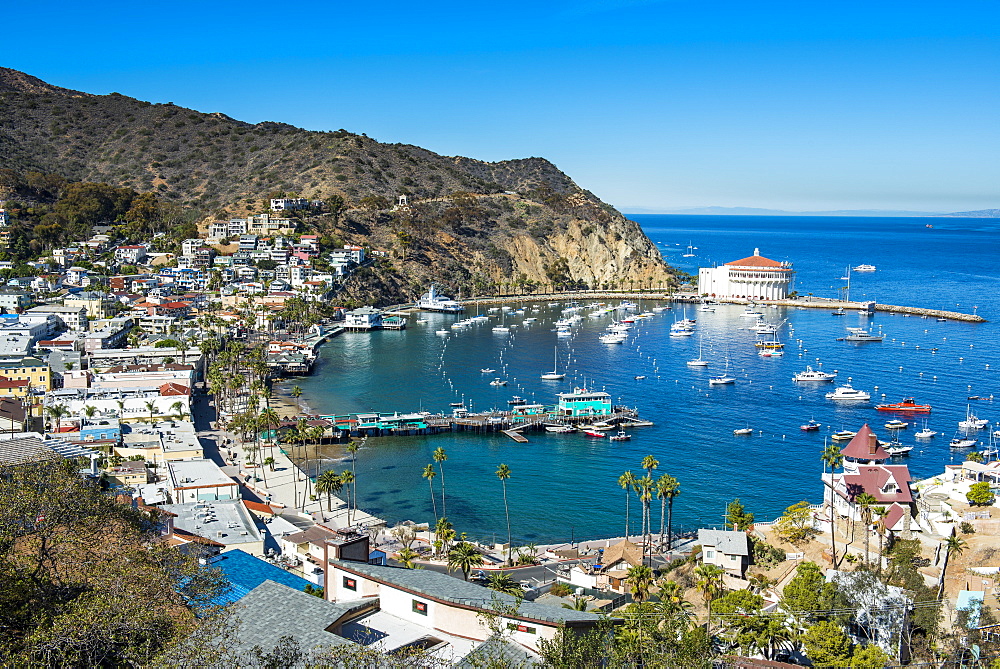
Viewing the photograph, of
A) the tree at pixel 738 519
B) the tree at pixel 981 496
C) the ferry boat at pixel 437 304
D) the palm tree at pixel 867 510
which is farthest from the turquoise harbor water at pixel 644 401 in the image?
the palm tree at pixel 867 510

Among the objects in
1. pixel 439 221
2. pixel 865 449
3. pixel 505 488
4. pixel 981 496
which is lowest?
pixel 505 488

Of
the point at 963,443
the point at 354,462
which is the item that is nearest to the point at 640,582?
the point at 354,462

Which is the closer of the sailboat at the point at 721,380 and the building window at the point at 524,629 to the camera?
the building window at the point at 524,629

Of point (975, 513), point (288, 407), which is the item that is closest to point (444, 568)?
point (975, 513)

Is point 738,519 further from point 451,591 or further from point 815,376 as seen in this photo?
point 815,376

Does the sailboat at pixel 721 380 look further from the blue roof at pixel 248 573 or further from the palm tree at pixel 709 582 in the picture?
the blue roof at pixel 248 573

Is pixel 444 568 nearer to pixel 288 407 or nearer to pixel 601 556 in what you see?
pixel 601 556

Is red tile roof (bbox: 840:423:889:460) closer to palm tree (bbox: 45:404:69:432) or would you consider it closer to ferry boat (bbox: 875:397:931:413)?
ferry boat (bbox: 875:397:931:413)
